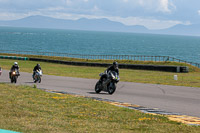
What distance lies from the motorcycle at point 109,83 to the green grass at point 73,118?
4399 millimetres

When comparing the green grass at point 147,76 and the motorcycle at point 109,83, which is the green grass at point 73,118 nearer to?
the motorcycle at point 109,83

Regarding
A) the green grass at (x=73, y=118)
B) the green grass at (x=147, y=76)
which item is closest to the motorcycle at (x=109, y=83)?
the green grass at (x=73, y=118)

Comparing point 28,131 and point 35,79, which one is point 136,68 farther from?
point 28,131

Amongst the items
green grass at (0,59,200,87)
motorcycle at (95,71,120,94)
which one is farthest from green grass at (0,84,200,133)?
green grass at (0,59,200,87)

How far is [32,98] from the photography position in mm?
14898

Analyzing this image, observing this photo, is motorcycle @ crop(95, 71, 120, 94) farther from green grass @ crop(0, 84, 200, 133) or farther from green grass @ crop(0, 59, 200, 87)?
green grass @ crop(0, 59, 200, 87)

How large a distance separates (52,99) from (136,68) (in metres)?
34.1

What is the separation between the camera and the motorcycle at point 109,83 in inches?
738

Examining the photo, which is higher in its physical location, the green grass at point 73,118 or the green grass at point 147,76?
the green grass at point 147,76

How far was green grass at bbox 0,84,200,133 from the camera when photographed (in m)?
9.17

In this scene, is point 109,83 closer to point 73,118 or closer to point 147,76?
point 73,118

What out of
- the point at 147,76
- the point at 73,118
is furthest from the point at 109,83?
the point at 147,76

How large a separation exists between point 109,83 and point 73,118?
885 cm

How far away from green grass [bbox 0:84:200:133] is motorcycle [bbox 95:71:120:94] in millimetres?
4399
